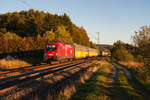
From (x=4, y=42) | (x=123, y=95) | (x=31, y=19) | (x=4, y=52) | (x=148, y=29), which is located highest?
(x=31, y=19)

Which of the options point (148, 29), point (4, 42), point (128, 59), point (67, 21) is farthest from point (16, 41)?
point (67, 21)

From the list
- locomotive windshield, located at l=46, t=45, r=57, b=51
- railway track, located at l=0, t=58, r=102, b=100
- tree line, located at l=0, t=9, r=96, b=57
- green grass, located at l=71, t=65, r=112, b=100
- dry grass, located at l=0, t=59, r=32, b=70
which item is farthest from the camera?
tree line, located at l=0, t=9, r=96, b=57

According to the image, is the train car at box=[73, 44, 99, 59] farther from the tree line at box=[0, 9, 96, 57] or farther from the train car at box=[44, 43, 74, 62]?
the train car at box=[44, 43, 74, 62]

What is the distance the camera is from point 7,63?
20.2 m

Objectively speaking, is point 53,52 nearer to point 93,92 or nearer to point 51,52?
point 51,52

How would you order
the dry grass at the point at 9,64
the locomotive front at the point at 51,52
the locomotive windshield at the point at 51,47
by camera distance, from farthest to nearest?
the locomotive windshield at the point at 51,47 → the locomotive front at the point at 51,52 → the dry grass at the point at 9,64

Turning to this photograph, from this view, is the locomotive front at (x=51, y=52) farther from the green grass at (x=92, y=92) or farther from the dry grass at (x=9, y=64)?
the green grass at (x=92, y=92)

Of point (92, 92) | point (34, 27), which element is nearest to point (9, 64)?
point (92, 92)

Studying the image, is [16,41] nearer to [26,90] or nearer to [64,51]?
[64,51]

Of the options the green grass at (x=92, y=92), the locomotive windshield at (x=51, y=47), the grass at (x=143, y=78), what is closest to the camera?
the green grass at (x=92, y=92)

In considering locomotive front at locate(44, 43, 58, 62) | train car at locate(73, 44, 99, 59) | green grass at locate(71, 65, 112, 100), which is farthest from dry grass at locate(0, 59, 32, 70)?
train car at locate(73, 44, 99, 59)

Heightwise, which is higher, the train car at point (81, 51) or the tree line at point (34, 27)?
the tree line at point (34, 27)

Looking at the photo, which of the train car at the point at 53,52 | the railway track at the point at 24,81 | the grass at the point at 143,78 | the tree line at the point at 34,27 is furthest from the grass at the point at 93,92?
the tree line at the point at 34,27

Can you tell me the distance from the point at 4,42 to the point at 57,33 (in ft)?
68.6
